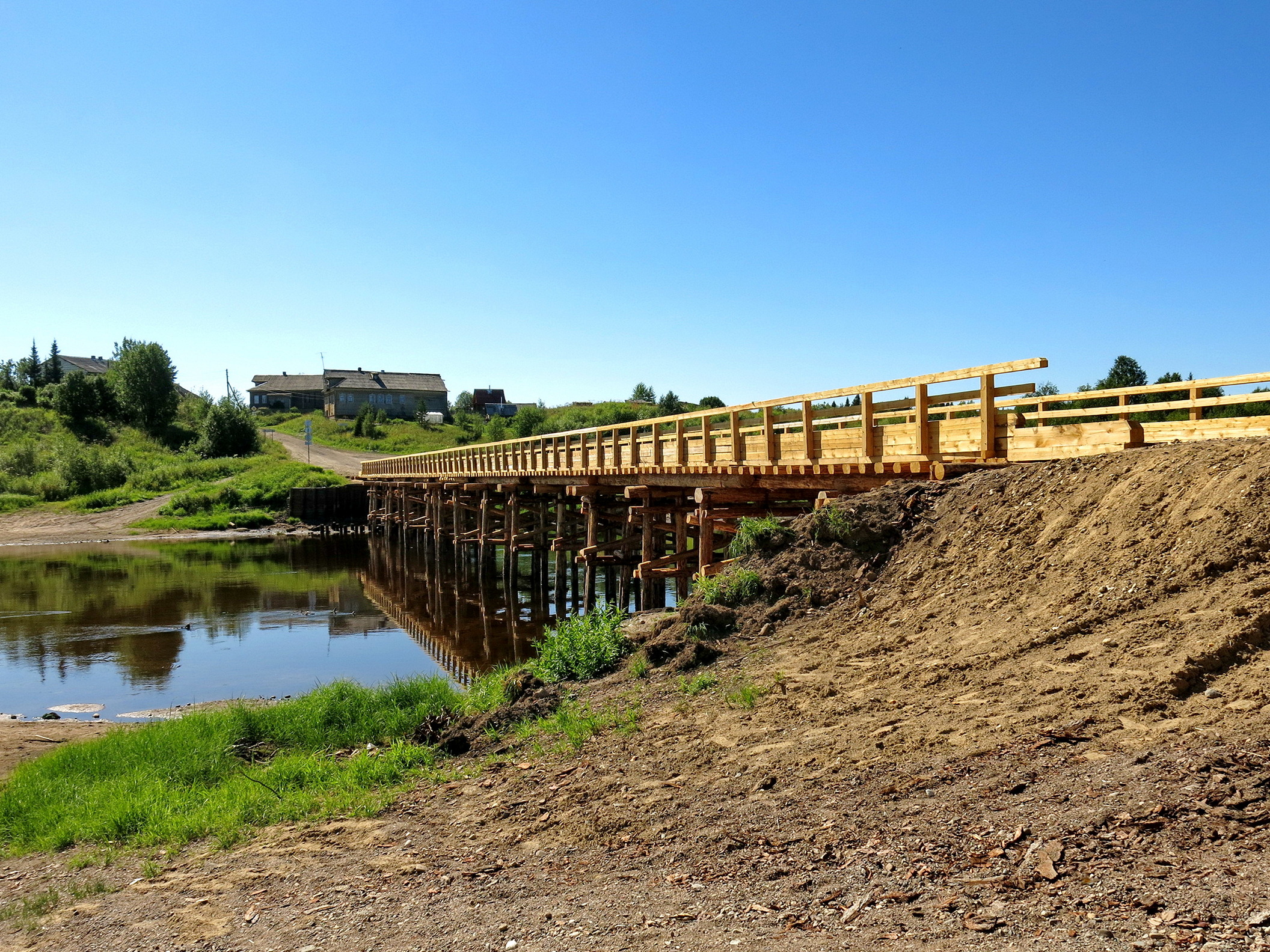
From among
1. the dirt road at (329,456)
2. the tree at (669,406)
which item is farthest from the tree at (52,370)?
the tree at (669,406)

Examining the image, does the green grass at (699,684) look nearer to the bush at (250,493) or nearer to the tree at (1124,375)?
the tree at (1124,375)

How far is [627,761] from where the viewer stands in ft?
21.2

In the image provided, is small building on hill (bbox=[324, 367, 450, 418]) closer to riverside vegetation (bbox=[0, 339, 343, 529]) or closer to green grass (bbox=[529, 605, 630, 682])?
riverside vegetation (bbox=[0, 339, 343, 529])

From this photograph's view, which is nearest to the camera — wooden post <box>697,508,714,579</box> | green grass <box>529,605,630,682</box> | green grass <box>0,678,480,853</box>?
green grass <box>0,678,480,853</box>

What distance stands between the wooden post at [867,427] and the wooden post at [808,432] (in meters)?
0.68

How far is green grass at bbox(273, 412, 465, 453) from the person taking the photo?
7512 cm

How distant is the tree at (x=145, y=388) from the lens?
74125 millimetres

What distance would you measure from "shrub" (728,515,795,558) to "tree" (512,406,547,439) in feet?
180

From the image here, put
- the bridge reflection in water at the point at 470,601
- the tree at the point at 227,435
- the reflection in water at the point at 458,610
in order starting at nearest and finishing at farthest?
1. the reflection in water at the point at 458,610
2. the bridge reflection in water at the point at 470,601
3. the tree at the point at 227,435

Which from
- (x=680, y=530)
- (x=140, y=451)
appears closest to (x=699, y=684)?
(x=680, y=530)

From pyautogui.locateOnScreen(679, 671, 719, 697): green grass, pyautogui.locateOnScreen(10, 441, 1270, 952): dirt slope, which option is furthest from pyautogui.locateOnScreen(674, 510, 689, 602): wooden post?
pyautogui.locateOnScreen(679, 671, 719, 697): green grass

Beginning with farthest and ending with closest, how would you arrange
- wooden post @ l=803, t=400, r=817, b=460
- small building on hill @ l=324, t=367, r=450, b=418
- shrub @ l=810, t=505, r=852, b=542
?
small building on hill @ l=324, t=367, r=450, b=418 → wooden post @ l=803, t=400, r=817, b=460 → shrub @ l=810, t=505, r=852, b=542

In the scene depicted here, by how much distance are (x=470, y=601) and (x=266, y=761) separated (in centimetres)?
1525

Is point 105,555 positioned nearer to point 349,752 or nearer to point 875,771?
point 349,752
